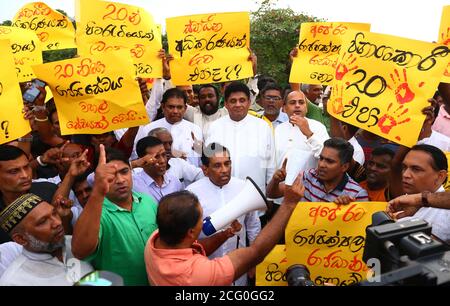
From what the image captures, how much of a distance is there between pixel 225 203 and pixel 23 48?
4.09 m

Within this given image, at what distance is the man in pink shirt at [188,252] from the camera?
216cm

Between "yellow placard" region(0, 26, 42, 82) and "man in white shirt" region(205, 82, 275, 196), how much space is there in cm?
290

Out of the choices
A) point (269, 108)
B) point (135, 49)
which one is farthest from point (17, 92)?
point (269, 108)

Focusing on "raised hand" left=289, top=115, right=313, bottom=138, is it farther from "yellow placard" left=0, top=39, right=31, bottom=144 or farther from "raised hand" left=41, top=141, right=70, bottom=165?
"yellow placard" left=0, top=39, right=31, bottom=144

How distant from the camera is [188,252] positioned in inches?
89.4

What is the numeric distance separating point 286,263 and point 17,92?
112 inches

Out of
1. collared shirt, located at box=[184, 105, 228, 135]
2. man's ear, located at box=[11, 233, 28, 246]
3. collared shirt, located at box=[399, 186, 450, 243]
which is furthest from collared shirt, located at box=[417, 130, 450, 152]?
man's ear, located at box=[11, 233, 28, 246]

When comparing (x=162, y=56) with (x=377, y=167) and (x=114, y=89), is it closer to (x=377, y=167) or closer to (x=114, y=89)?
(x=114, y=89)

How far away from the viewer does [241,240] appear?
3803mm

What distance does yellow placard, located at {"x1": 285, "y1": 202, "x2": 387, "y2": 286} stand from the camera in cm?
324

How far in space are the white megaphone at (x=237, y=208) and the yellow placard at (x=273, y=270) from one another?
786 mm

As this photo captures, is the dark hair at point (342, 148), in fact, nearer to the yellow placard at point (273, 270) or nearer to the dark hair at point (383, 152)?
the dark hair at point (383, 152)

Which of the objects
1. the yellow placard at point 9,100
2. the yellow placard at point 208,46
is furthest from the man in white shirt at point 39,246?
the yellow placard at point 208,46

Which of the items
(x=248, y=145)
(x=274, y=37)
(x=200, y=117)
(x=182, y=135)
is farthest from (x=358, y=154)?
(x=274, y=37)
